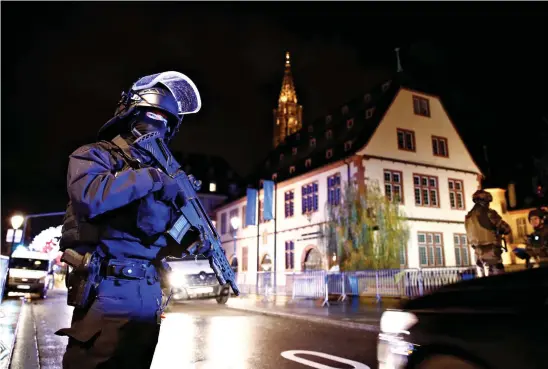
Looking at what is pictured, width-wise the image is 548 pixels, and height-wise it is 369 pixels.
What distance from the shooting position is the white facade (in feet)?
80.0

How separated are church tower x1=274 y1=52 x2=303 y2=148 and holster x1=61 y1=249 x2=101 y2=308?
248ft

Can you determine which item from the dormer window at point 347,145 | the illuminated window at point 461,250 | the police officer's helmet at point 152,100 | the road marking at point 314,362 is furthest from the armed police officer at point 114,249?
the illuminated window at point 461,250

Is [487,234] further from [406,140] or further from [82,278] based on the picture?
[406,140]

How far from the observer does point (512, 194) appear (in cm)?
4334

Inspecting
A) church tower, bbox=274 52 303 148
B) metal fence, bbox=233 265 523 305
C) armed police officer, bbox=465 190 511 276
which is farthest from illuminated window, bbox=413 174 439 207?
church tower, bbox=274 52 303 148

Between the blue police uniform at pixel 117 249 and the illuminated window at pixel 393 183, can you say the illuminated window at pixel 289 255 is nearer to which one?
the illuminated window at pixel 393 183

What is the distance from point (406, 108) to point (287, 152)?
1159 cm

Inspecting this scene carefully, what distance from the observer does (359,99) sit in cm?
2969

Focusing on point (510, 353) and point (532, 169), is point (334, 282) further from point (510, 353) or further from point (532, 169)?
point (532, 169)

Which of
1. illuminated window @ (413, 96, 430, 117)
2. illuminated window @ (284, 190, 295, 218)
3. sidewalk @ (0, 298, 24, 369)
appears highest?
illuminated window @ (413, 96, 430, 117)

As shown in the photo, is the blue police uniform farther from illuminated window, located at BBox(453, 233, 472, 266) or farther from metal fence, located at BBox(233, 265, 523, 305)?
illuminated window, located at BBox(453, 233, 472, 266)

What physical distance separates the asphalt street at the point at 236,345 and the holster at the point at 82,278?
394cm

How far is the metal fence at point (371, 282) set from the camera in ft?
55.1

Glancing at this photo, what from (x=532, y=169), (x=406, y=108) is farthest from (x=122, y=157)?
(x=532, y=169)
